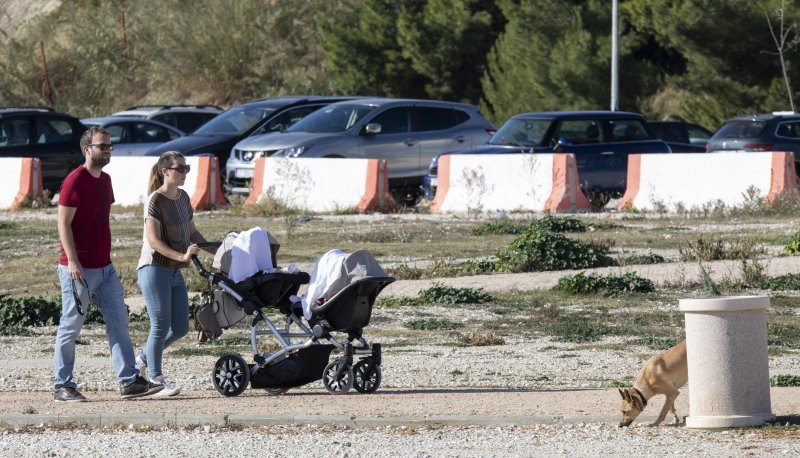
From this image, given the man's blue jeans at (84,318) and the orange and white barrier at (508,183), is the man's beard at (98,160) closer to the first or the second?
the man's blue jeans at (84,318)

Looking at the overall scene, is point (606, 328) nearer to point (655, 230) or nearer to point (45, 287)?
point (45, 287)

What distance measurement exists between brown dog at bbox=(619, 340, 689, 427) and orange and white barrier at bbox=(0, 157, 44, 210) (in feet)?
63.9

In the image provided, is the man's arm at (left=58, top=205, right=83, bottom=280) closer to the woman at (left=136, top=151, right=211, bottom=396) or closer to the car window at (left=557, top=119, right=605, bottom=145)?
the woman at (left=136, top=151, right=211, bottom=396)

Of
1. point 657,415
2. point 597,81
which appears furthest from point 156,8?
point 657,415

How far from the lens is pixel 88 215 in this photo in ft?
29.7

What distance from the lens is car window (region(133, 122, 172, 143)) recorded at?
→ 2889 centimetres

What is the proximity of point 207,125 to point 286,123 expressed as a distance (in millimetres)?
1679

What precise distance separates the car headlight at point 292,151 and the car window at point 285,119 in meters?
2.01

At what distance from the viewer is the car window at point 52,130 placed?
27.4 m

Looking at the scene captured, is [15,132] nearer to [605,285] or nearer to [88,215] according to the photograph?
[605,285]

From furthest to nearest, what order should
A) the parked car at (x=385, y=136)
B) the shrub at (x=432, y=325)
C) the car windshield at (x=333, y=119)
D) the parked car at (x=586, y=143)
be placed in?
the car windshield at (x=333, y=119) → the parked car at (x=385, y=136) → the parked car at (x=586, y=143) → the shrub at (x=432, y=325)

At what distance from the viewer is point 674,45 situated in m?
36.8

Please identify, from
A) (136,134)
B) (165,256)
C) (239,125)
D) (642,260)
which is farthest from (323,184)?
(165,256)

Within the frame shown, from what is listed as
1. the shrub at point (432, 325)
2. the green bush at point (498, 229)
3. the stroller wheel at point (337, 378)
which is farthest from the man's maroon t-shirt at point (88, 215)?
the green bush at point (498, 229)
